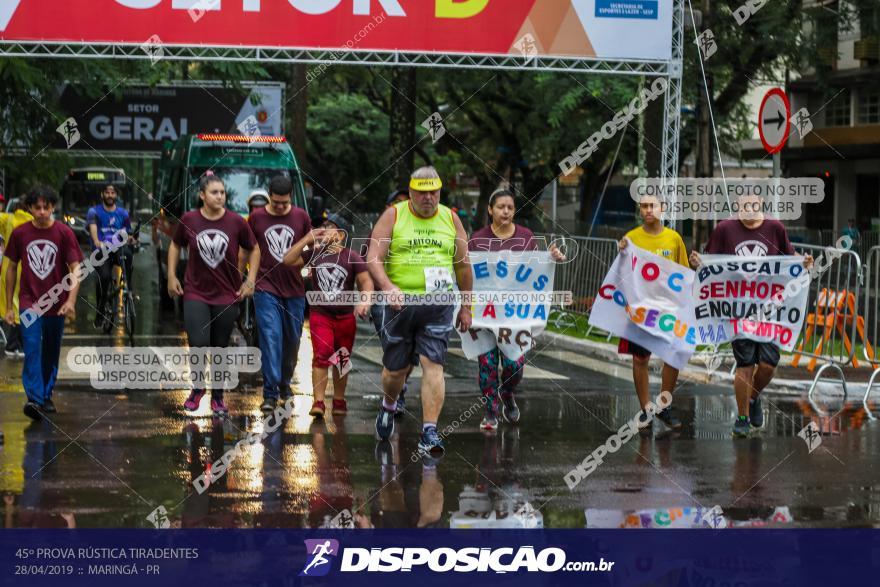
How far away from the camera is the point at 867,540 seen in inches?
290

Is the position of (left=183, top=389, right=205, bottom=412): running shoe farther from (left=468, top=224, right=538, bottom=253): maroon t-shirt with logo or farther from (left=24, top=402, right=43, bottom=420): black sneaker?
(left=468, top=224, right=538, bottom=253): maroon t-shirt with logo

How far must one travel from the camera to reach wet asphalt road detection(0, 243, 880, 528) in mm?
7848

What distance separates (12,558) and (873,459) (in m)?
6.35

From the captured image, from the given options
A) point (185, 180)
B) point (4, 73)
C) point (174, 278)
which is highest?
point (4, 73)

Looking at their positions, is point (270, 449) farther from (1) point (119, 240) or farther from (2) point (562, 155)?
(2) point (562, 155)

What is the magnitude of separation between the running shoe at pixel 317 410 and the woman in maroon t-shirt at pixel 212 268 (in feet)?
2.71

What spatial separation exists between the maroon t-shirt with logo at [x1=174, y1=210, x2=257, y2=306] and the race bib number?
2.24 m

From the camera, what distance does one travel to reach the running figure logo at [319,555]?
6422 millimetres

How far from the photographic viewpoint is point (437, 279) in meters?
9.71

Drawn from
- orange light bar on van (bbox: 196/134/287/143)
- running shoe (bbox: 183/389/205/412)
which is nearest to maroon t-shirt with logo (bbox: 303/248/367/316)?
running shoe (bbox: 183/389/205/412)

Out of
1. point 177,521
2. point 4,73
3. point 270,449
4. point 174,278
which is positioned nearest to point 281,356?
point 174,278

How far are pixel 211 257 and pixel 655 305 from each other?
3777 mm

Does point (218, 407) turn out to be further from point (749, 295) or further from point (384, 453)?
point (749, 295)

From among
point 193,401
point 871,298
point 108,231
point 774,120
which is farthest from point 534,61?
point 193,401
